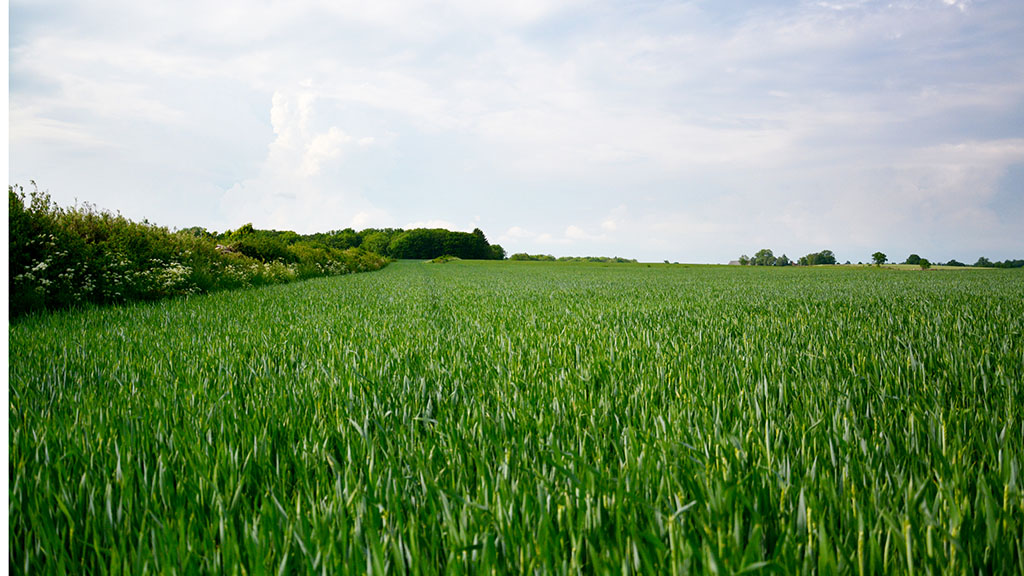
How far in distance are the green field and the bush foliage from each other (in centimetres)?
427

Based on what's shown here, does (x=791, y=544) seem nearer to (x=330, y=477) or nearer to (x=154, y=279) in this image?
(x=330, y=477)

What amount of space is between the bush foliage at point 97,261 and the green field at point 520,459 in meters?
4.27

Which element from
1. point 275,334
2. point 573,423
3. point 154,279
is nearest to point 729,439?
point 573,423

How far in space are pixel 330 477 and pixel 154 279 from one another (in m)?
9.52

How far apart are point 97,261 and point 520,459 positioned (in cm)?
910

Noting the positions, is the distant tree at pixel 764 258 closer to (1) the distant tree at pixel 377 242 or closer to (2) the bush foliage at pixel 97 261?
(1) the distant tree at pixel 377 242

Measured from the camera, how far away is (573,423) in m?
2.10

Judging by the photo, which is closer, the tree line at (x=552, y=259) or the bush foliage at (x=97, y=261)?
the bush foliage at (x=97, y=261)

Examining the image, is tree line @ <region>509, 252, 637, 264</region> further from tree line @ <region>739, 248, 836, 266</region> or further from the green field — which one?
the green field

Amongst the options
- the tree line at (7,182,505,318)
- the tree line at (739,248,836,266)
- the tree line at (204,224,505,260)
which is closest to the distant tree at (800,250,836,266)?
the tree line at (739,248,836,266)

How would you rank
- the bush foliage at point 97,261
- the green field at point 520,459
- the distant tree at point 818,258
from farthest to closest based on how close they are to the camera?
the distant tree at point 818,258
the bush foliage at point 97,261
the green field at point 520,459

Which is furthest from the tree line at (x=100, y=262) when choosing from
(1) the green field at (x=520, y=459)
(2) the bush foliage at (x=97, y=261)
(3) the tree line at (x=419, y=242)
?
(3) the tree line at (x=419, y=242)

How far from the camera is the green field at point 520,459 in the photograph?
3.73 ft

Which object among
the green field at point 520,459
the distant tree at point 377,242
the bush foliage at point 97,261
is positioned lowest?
the green field at point 520,459
